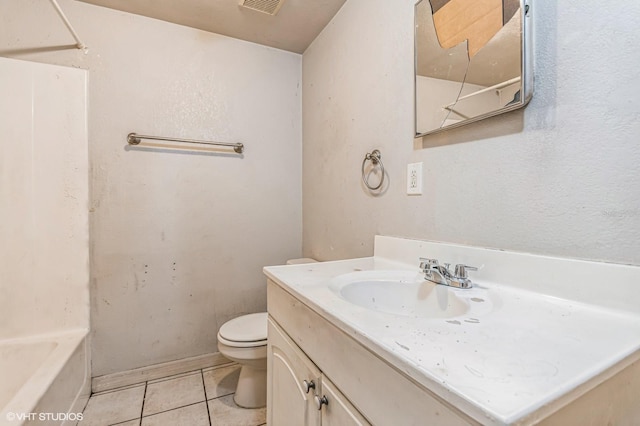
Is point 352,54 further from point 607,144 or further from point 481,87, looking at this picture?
point 607,144

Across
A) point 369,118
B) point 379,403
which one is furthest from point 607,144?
point 369,118

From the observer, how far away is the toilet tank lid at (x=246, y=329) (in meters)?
1.42

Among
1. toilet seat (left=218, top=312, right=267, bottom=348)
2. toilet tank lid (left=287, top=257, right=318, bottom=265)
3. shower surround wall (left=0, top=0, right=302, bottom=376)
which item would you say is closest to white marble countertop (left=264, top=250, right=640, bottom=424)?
toilet seat (left=218, top=312, right=267, bottom=348)

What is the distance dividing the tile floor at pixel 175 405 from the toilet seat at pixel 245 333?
0.36 meters

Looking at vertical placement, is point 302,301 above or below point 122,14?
below

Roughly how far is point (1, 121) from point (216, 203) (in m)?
1.07

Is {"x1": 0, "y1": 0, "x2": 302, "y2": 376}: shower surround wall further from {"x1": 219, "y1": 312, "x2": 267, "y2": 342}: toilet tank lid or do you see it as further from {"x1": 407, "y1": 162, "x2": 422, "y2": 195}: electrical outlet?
{"x1": 407, "y1": 162, "x2": 422, "y2": 195}: electrical outlet

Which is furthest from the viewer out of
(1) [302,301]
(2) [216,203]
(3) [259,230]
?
(3) [259,230]

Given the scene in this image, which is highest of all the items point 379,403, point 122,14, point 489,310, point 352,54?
point 122,14

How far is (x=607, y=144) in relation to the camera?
25.1 inches

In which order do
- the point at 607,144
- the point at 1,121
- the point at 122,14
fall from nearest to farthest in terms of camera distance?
the point at 607,144 → the point at 1,121 → the point at 122,14

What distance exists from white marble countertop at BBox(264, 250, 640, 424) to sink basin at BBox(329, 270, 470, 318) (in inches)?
6.3

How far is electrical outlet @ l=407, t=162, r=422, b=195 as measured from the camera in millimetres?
1126

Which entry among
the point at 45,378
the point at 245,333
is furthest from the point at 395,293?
the point at 45,378
